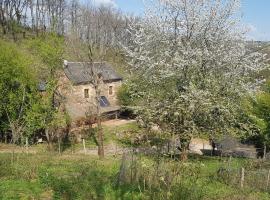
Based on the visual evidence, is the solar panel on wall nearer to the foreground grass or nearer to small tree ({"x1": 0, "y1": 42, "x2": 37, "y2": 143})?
small tree ({"x1": 0, "y1": 42, "x2": 37, "y2": 143})

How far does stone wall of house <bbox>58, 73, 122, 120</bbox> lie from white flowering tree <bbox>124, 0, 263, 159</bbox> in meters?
13.1

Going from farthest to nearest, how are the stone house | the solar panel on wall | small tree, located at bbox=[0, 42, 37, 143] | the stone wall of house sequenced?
1. the solar panel on wall
2. the stone house
3. the stone wall of house
4. small tree, located at bbox=[0, 42, 37, 143]

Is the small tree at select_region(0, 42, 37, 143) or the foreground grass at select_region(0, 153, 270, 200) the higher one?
the small tree at select_region(0, 42, 37, 143)

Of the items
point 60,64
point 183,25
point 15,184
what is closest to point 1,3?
point 60,64

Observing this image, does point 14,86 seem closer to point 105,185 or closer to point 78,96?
point 78,96

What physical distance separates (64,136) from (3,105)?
680 cm

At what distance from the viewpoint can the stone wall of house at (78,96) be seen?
121ft

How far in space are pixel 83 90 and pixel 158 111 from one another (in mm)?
28758

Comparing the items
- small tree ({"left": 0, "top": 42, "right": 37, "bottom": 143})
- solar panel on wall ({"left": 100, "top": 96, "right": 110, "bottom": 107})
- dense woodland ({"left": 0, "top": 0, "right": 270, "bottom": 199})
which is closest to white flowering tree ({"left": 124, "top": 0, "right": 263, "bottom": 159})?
dense woodland ({"left": 0, "top": 0, "right": 270, "bottom": 199})

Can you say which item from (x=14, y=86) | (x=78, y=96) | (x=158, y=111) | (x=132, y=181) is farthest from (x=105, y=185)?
(x=78, y=96)

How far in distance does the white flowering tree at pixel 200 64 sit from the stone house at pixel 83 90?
13.5 metres

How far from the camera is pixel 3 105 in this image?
3019 centimetres

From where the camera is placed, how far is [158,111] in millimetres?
16625

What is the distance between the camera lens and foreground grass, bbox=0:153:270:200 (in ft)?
32.3
